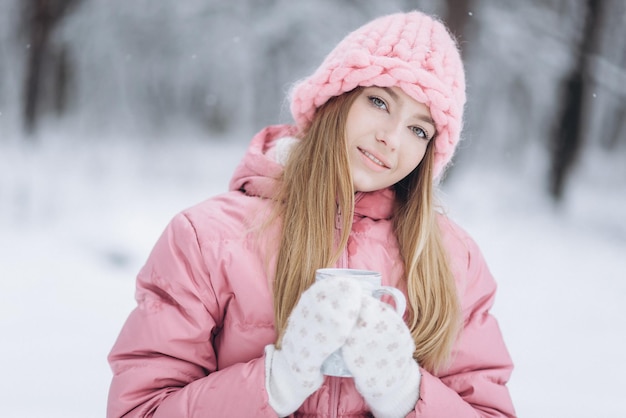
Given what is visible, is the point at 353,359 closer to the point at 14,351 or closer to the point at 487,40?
the point at 14,351

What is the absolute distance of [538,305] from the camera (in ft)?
6.84

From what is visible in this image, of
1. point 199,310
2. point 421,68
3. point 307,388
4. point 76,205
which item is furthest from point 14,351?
point 421,68

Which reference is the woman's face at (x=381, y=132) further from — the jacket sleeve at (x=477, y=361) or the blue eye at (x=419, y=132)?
the jacket sleeve at (x=477, y=361)

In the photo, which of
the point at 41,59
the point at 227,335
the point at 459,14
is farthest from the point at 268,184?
the point at 41,59

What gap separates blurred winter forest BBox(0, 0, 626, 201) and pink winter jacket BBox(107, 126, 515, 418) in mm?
1399

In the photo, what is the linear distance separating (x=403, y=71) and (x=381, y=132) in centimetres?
11

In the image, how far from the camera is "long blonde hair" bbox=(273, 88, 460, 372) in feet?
3.28

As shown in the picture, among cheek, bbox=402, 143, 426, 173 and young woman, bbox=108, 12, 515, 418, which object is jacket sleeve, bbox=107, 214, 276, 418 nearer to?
young woman, bbox=108, 12, 515, 418

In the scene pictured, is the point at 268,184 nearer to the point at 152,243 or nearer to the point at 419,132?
the point at 419,132

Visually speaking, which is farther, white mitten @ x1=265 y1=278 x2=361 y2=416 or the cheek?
the cheek

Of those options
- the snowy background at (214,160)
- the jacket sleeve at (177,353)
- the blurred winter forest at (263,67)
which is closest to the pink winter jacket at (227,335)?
the jacket sleeve at (177,353)

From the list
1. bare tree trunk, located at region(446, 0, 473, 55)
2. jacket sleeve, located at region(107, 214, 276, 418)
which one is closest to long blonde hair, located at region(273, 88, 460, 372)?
jacket sleeve, located at region(107, 214, 276, 418)

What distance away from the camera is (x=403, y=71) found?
999mm

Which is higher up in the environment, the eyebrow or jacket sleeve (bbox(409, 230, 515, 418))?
the eyebrow
